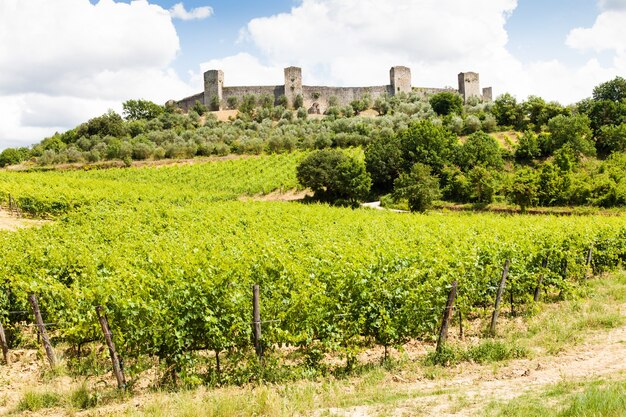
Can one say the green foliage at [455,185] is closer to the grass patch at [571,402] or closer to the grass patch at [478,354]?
the grass patch at [478,354]

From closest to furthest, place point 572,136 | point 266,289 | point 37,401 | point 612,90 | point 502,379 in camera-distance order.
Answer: point 37,401 → point 502,379 → point 266,289 → point 572,136 → point 612,90

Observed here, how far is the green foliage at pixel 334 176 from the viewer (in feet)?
133

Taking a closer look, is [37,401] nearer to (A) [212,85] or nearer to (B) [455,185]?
(B) [455,185]

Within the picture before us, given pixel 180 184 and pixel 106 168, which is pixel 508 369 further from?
pixel 106 168

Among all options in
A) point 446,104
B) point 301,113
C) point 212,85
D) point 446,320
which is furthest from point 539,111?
point 446,320

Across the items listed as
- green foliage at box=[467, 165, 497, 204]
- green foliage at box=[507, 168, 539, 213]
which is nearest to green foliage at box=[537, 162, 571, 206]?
green foliage at box=[507, 168, 539, 213]

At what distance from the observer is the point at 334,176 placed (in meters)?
40.9

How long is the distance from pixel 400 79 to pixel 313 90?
51.4 ft

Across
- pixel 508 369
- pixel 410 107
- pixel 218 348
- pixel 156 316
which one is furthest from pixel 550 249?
pixel 410 107

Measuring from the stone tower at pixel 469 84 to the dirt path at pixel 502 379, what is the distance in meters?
87.2

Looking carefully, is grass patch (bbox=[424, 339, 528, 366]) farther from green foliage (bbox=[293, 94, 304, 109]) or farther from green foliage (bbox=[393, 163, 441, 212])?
green foliage (bbox=[293, 94, 304, 109])

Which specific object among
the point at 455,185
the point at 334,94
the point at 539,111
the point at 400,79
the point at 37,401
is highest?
the point at 400,79

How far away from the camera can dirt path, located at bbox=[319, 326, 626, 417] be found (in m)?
6.44

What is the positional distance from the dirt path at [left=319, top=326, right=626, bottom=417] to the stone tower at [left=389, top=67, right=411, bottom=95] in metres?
84.3
